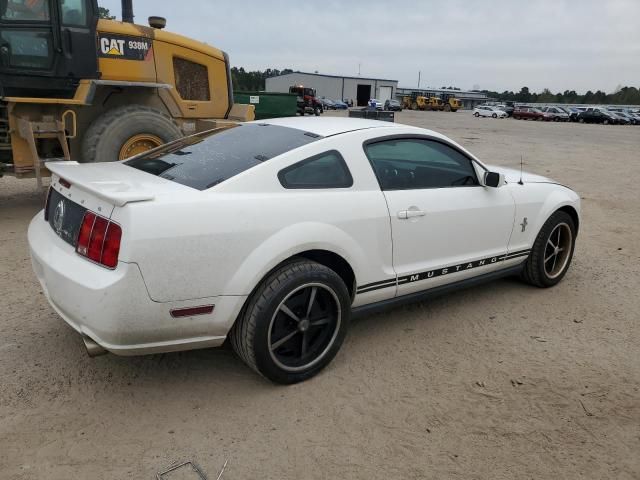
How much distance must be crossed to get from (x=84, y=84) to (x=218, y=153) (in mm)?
3971

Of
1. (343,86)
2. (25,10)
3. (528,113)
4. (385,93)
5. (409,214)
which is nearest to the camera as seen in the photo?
(409,214)

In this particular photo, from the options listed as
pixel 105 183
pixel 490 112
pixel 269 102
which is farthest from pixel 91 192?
pixel 490 112

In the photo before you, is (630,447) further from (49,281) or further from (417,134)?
(49,281)

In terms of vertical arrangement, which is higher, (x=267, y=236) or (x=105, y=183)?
(x=105, y=183)

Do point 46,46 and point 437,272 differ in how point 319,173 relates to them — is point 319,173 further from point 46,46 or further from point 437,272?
point 46,46

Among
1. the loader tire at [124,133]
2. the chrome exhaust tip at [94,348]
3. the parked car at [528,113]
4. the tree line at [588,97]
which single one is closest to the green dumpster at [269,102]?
the loader tire at [124,133]

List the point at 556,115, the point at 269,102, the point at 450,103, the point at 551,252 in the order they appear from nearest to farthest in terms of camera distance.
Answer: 1. the point at 551,252
2. the point at 269,102
3. the point at 556,115
4. the point at 450,103

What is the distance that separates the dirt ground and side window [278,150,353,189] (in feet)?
3.71

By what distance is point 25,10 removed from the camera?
5.97 metres

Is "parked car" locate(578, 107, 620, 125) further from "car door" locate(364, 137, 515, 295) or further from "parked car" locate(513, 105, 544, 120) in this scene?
"car door" locate(364, 137, 515, 295)

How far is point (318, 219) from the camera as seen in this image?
2971 mm

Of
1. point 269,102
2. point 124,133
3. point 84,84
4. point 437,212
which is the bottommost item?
point 437,212

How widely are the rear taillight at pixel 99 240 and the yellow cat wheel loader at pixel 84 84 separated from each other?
4.01m

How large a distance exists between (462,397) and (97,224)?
85.5 inches
